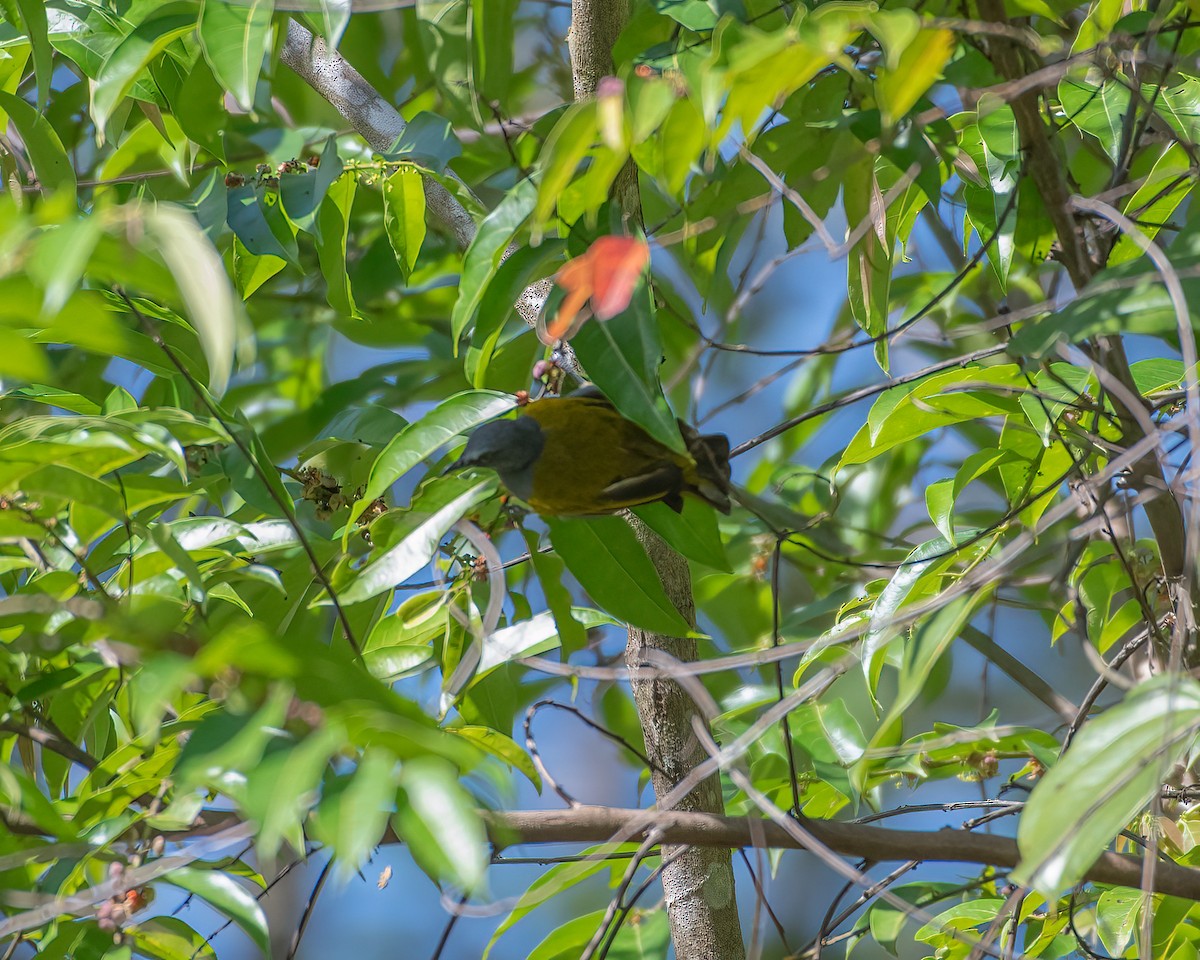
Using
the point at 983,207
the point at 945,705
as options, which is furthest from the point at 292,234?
the point at 945,705

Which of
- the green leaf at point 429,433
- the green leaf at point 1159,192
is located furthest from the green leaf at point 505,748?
the green leaf at point 1159,192

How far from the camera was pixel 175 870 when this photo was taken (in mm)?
1659

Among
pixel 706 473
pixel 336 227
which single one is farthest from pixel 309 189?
pixel 706 473

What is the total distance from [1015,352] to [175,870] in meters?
1.46

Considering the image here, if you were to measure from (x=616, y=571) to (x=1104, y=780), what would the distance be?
1096mm

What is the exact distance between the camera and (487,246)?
1803mm

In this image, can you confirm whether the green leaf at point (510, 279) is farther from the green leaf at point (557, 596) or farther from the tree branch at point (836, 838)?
the tree branch at point (836, 838)

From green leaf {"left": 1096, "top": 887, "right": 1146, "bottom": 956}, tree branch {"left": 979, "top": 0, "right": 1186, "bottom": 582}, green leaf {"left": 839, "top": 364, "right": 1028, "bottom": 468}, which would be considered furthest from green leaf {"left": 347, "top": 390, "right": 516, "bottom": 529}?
green leaf {"left": 1096, "top": 887, "right": 1146, "bottom": 956}

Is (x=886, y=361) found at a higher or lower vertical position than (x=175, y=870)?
higher

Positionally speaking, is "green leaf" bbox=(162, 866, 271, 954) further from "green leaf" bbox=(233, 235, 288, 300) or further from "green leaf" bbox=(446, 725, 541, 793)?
"green leaf" bbox=(233, 235, 288, 300)

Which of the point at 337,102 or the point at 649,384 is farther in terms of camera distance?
the point at 337,102

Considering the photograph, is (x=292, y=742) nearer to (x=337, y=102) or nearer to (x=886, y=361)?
(x=886, y=361)

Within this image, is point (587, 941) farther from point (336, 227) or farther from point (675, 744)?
point (336, 227)

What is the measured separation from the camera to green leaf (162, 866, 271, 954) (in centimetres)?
159
